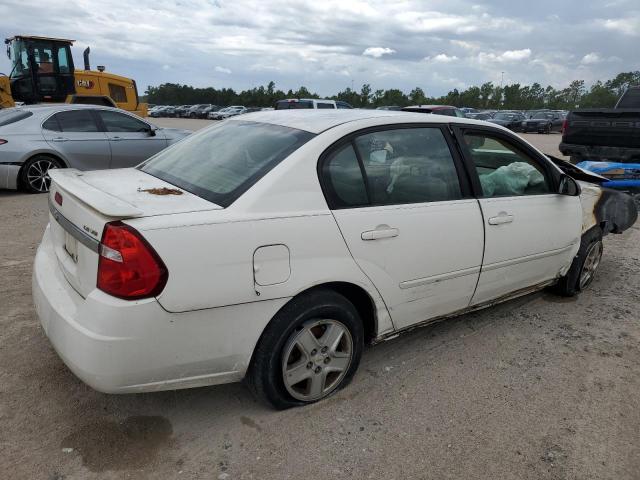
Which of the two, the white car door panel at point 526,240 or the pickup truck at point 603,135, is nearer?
the white car door panel at point 526,240

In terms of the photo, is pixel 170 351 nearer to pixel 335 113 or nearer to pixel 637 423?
pixel 335 113

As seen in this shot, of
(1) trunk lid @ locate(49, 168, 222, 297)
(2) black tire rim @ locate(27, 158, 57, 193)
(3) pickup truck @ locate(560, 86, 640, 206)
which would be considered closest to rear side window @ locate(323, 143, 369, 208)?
(1) trunk lid @ locate(49, 168, 222, 297)

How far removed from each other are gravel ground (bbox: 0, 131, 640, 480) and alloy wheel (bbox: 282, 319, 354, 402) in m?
0.12

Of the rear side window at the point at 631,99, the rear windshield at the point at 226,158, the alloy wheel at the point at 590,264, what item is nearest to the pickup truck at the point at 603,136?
the rear side window at the point at 631,99

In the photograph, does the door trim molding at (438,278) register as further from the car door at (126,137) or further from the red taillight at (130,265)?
the car door at (126,137)

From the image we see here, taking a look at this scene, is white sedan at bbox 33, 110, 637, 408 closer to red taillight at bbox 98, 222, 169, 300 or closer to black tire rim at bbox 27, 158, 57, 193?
red taillight at bbox 98, 222, 169, 300

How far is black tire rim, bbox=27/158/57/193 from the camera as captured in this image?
7.91 metres

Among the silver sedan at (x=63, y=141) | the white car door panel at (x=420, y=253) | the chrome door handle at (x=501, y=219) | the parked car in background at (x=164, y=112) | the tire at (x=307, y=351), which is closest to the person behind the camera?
the tire at (x=307, y=351)

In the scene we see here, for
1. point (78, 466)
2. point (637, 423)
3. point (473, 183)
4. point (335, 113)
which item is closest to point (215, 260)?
point (78, 466)

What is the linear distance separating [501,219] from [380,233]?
3.45 ft

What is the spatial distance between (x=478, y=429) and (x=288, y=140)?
→ 5.99 feet

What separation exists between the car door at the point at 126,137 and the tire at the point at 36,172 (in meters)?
0.93

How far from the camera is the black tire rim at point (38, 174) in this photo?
7914 millimetres

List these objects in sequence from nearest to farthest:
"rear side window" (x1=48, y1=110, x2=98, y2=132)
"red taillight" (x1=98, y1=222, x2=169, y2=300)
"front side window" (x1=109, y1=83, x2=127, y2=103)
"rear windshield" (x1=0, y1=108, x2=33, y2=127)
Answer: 1. "red taillight" (x1=98, y1=222, x2=169, y2=300)
2. "rear windshield" (x1=0, y1=108, x2=33, y2=127)
3. "rear side window" (x1=48, y1=110, x2=98, y2=132)
4. "front side window" (x1=109, y1=83, x2=127, y2=103)
